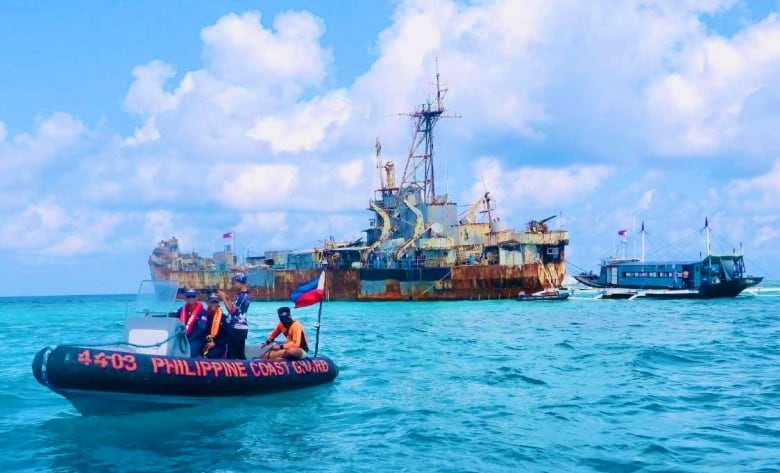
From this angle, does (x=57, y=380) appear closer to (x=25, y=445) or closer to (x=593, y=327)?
(x=25, y=445)

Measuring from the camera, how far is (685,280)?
6444 cm

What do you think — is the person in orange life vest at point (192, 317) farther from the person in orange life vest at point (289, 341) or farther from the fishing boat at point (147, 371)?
the person in orange life vest at point (289, 341)

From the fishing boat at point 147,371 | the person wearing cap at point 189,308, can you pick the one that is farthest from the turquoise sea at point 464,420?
the person wearing cap at point 189,308

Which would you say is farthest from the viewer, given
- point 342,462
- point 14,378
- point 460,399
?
point 14,378

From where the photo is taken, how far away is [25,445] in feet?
38.8

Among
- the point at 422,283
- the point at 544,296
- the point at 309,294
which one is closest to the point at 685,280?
the point at 544,296

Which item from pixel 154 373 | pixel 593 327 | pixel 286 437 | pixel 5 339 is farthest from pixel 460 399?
pixel 5 339

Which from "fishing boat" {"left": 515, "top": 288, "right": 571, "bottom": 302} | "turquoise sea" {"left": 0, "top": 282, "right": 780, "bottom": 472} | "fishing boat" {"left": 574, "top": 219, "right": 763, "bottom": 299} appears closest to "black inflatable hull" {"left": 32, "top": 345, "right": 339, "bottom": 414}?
"turquoise sea" {"left": 0, "top": 282, "right": 780, "bottom": 472}

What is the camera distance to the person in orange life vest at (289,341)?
51.7 ft

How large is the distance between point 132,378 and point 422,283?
5082cm

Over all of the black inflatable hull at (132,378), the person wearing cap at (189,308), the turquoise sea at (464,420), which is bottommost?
the turquoise sea at (464,420)

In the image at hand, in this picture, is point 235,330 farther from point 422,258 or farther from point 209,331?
point 422,258

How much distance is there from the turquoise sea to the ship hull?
35578mm

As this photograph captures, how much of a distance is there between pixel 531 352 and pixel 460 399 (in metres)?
9.48
